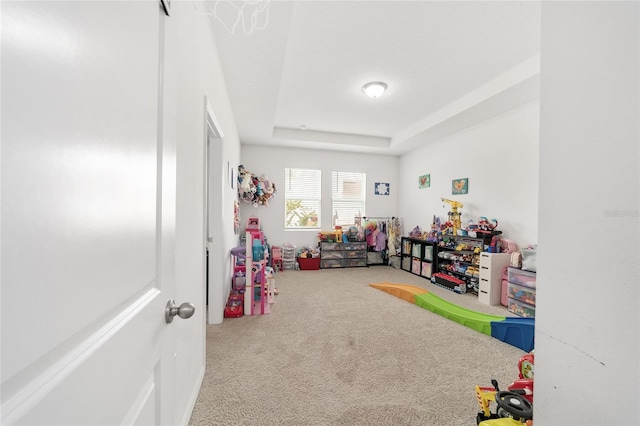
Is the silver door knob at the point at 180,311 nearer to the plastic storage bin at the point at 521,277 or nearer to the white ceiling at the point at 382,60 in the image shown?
the white ceiling at the point at 382,60

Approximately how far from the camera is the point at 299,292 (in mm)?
3715

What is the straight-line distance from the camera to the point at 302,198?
559cm

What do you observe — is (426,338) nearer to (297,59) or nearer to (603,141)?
(603,141)

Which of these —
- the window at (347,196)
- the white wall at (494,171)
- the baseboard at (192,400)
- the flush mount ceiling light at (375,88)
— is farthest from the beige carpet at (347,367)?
the window at (347,196)

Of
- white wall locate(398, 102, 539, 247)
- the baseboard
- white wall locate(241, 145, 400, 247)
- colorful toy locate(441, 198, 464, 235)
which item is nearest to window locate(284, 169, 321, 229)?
white wall locate(241, 145, 400, 247)

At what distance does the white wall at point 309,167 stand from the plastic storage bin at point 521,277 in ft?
10.0

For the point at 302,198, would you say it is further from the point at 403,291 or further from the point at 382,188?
the point at 403,291

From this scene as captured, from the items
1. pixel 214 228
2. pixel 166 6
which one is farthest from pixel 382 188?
pixel 166 6

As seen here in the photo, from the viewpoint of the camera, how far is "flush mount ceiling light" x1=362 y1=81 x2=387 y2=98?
3.08m

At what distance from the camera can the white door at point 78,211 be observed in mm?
271

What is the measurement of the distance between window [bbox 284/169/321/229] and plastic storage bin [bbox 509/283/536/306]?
11.4 feet

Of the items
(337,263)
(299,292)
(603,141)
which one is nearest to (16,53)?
(603,141)

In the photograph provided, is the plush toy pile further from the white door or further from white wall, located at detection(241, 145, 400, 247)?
the white door

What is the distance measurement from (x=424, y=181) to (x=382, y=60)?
3080 millimetres
